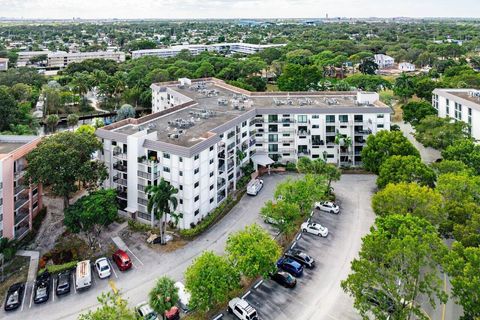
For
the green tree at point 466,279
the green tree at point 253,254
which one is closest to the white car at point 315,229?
the green tree at point 253,254

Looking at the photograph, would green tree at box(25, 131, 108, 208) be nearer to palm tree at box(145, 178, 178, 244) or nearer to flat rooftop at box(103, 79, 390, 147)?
flat rooftop at box(103, 79, 390, 147)

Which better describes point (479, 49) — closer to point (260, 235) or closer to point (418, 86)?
point (418, 86)

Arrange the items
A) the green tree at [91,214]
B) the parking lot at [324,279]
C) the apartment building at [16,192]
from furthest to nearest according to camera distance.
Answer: the apartment building at [16,192]
the green tree at [91,214]
the parking lot at [324,279]

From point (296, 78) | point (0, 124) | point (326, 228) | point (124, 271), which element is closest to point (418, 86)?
point (296, 78)

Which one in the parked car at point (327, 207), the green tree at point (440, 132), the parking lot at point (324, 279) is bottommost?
the parking lot at point (324, 279)

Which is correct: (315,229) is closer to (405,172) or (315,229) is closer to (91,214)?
(405,172)

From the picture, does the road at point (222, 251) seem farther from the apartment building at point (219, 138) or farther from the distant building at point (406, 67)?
the distant building at point (406, 67)

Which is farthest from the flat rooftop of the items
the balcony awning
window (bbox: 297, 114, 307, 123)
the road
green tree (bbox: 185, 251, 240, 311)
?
green tree (bbox: 185, 251, 240, 311)
